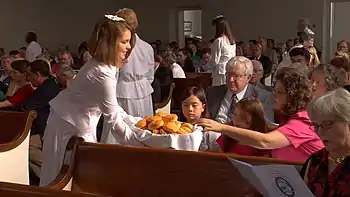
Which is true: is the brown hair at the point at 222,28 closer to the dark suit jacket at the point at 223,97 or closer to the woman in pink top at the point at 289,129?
the dark suit jacket at the point at 223,97

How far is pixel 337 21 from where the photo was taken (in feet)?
43.1

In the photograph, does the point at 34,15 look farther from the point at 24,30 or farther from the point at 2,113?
the point at 2,113

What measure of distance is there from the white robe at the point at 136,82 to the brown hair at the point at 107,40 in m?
1.88

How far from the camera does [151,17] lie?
15641mm

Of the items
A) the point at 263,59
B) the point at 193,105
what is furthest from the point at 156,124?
the point at 263,59

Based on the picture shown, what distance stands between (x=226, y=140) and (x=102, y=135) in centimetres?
113

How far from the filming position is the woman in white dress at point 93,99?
9.83 ft

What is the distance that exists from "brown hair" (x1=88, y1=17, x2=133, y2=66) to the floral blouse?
122 cm

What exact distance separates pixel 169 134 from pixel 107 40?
0.56 metres

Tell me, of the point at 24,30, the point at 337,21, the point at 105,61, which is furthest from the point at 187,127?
the point at 24,30

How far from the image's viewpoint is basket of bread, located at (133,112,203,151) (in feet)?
10.00

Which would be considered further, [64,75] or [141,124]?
[64,75]

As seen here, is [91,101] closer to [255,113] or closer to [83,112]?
[83,112]

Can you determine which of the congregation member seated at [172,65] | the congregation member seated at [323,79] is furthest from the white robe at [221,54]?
the congregation member seated at [323,79]
